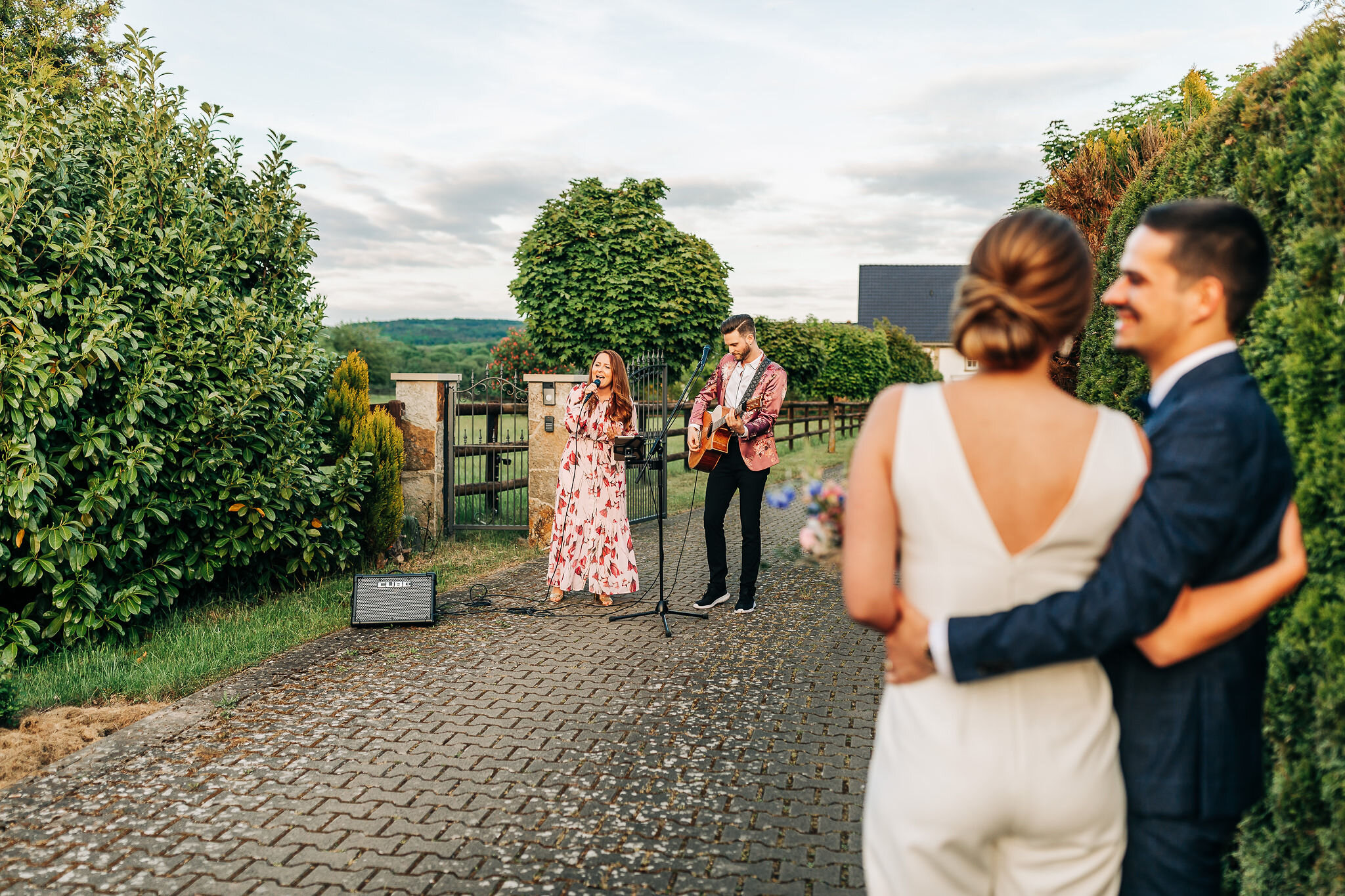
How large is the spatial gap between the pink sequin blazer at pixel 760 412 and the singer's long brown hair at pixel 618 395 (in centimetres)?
61

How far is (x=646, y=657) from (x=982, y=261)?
462 centimetres

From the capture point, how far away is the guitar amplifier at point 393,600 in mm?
6375

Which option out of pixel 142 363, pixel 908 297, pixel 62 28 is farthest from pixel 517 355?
pixel 908 297

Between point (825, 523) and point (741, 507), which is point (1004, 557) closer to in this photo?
point (825, 523)

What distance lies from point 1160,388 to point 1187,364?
6 centimetres

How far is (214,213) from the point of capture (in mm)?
6410

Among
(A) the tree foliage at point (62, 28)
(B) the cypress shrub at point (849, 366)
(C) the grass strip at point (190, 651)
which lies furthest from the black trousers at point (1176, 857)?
(B) the cypress shrub at point (849, 366)

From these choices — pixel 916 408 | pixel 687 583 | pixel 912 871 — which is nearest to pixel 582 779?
pixel 912 871

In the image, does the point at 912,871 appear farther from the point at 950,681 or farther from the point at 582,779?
the point at 582,779

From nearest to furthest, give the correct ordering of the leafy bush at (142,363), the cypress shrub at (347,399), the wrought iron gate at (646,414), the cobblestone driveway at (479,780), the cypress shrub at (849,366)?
the cobblestone driveway at (479,780), the leafy bush at (142,363), the cypress shrub at (347,399), the wrought iron gate at (646,414), the cypress shrub at (849,366)

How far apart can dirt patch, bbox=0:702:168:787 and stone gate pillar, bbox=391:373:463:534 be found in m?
5.20

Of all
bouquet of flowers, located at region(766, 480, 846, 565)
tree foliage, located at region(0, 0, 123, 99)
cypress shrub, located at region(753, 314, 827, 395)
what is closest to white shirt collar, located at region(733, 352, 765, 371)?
bouquet of flowers, located at region(766, 480, 846, 565)

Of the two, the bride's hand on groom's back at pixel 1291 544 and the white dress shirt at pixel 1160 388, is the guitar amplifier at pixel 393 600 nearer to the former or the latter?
the white dress shirt at pixel 1160 388

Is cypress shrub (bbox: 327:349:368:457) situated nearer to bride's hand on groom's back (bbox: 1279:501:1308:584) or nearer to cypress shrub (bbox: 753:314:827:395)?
bride's hand on groom's back (bbox: 1279:501:1308:584)
